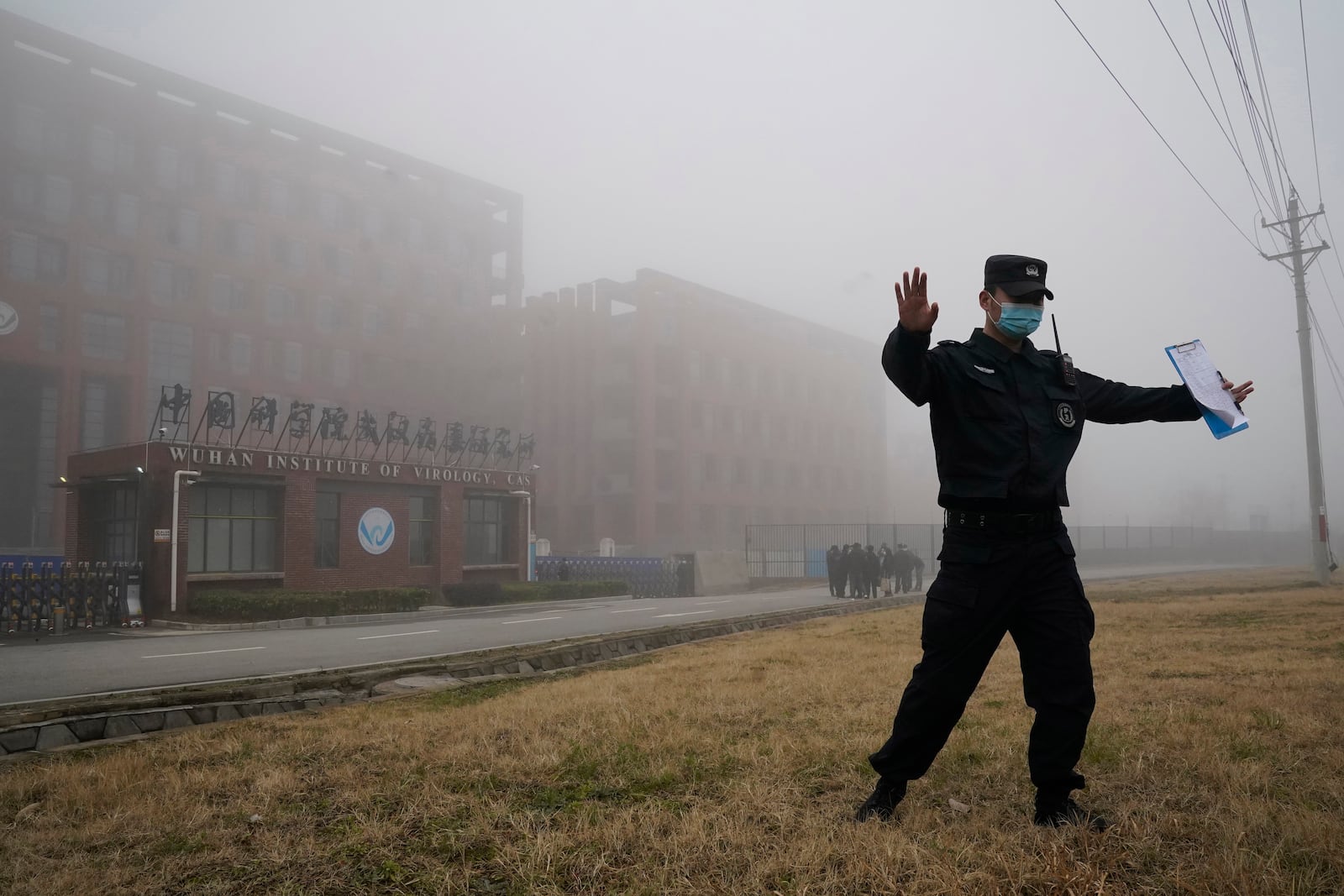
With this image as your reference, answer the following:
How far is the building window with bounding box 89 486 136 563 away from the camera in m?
24.8

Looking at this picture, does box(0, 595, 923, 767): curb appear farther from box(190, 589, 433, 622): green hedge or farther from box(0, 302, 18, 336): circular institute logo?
box(0, 302, 18, 336): circular institute logo

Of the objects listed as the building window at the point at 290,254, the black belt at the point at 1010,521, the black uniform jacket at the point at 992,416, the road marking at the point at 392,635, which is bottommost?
the road marking at the point at 392,635

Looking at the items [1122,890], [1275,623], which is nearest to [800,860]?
[1122,890]

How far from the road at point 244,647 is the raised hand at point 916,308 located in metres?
8.07

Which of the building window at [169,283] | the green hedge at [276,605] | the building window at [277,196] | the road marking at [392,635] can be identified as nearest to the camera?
the road marking at [392,635]

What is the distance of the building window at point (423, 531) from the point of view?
3155 centimetres

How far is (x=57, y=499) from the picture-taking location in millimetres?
46219

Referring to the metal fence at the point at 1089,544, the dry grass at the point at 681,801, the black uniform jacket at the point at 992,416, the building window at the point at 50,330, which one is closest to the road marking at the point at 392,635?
the dry grass at the point at 681,801

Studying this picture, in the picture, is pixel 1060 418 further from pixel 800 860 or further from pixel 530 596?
pixel 530 596

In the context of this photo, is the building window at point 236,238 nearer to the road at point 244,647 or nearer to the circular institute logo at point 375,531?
the circular institute logo at point 375,531

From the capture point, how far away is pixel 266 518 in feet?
87.1

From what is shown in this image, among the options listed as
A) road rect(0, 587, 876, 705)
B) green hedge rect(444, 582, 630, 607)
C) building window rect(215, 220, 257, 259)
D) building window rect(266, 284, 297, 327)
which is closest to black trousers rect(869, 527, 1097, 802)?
road rect(0, 587, 876, 705)

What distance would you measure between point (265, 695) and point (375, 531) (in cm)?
2327

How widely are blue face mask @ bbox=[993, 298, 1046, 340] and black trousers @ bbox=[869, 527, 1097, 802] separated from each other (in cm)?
81
